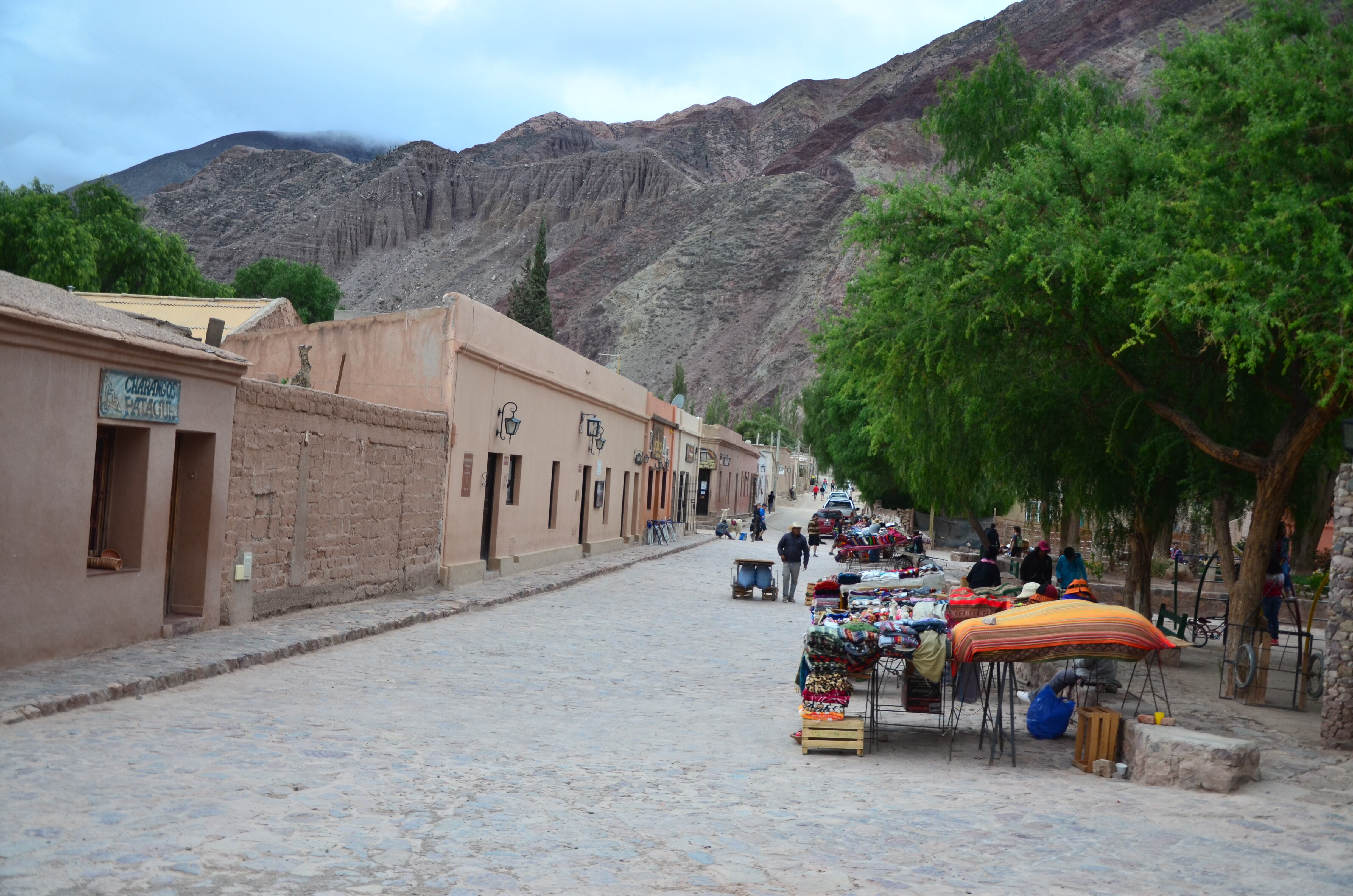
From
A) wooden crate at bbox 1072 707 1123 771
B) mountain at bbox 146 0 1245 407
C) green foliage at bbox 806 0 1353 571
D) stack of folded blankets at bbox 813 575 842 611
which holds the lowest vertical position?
wooden crate at bbox 1072 707 1123 771

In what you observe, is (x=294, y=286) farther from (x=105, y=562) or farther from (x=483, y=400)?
(x=105, y=562)

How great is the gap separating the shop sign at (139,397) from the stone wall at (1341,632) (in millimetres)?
10268

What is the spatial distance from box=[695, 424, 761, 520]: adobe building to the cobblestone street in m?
40.6

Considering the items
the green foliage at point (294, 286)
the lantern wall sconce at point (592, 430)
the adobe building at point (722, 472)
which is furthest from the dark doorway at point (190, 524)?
the green foliage at point (294, 286)

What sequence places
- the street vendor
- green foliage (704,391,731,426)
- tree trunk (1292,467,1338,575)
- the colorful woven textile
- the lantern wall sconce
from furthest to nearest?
1. green foliage (704,391,731,426)
2. the lantern wall sconce
3. the street vendor
4. tree trunk (1292,467,1338,575)
5. the colorful woven textile

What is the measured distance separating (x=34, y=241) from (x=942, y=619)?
155 feet

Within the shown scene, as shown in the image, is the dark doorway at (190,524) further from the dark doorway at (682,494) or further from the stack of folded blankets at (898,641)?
the dark doorway at (682,494)

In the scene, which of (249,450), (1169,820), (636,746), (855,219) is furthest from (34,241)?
(1169,820)

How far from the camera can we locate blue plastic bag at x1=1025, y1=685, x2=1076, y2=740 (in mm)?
9500

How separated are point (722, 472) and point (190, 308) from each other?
36.1 meters

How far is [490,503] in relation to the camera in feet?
69.4

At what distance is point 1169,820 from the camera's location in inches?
265

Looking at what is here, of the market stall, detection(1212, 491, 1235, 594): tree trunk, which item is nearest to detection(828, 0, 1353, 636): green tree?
detection(1212, 491, 1235, 594): tree trunk

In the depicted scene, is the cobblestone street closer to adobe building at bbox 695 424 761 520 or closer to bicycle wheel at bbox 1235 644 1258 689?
bicycle wheel at bbox 1235 644 1258 689
